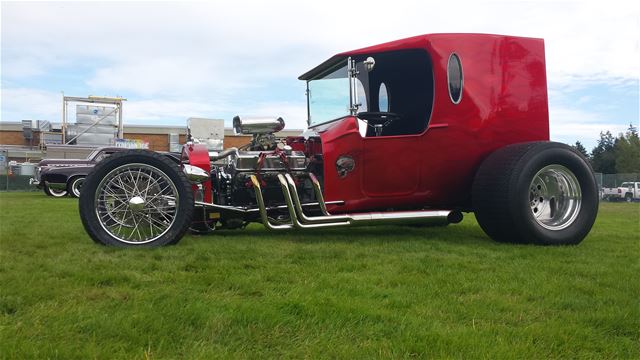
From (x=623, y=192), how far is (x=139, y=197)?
116 ft

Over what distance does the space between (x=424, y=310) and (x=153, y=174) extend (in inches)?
114

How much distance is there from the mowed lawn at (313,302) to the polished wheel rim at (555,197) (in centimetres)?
74

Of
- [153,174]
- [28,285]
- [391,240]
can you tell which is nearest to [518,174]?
[391,240]

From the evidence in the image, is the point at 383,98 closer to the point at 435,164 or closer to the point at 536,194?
the point at 435,164

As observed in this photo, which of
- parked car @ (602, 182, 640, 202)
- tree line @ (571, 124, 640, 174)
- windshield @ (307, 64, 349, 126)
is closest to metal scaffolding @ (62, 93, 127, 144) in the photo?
windshield @ (307, 64, 349, 126)

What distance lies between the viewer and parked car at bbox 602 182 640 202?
3323 centimetres

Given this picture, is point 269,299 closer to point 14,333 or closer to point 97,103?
point 14,333

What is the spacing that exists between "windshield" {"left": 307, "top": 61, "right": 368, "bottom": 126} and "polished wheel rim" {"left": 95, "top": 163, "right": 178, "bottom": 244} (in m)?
2.09

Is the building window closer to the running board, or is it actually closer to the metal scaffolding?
the running board

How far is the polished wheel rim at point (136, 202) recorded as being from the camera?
464cm

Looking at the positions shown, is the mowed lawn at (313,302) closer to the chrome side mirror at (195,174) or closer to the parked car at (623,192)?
the chrome side mirror at (195,174)

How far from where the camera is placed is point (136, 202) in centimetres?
461

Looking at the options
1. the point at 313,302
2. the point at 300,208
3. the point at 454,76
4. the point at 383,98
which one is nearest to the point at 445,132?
the point at 454,76

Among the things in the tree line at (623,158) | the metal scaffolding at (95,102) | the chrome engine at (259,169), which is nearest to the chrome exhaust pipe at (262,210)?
the chrome engine at (259,169)
